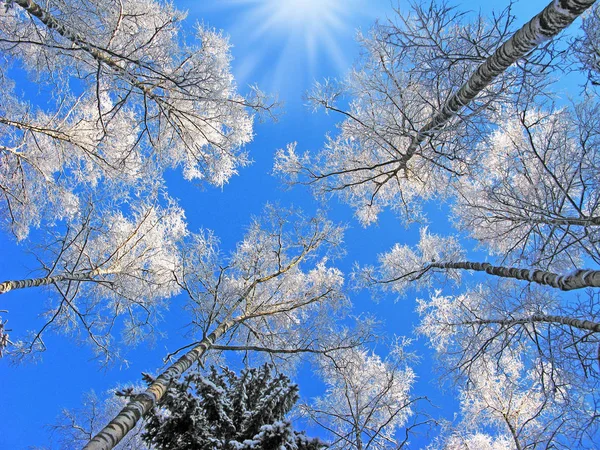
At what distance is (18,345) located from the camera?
6.26 m

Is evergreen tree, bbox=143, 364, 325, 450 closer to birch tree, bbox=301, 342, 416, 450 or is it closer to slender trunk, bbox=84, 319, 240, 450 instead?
slender trunk, bbox=84, 319, 240, 450

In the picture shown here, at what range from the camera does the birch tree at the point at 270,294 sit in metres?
6.54

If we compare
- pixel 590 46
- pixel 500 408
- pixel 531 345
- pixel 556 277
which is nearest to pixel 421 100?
pixel 590 46

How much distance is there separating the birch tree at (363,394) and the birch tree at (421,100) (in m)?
3.64

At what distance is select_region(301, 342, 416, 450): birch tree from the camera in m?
7.29

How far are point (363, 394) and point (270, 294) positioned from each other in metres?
2.88

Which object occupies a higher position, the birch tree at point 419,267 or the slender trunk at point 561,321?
the birch tree at point 419,267

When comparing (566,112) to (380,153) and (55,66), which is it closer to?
(380,153)

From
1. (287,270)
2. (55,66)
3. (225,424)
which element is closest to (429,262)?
(287,270)

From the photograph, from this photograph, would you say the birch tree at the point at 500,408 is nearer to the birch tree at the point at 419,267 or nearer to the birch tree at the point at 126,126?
the birch tree at the point at 419,267

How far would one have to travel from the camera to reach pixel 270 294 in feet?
26.2

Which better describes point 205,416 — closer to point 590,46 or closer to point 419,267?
point 590,46

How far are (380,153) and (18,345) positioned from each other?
8.08 meters

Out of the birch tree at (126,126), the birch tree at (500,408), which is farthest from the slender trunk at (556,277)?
the birch tree at (126,126)
